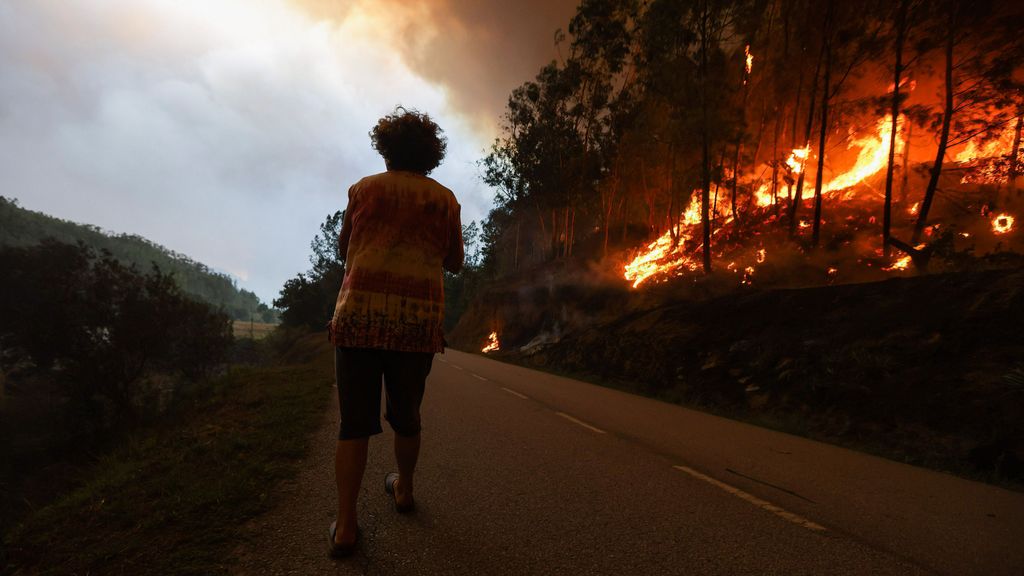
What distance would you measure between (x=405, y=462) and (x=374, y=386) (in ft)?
2.20

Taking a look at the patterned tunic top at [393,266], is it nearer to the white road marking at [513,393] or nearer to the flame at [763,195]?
the white road marking at [513,393]

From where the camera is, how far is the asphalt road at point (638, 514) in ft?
7.66

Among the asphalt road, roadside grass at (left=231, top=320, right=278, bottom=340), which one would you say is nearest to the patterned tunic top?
the asphalt road

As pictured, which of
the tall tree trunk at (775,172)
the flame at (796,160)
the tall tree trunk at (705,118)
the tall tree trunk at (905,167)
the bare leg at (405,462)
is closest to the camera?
the bare leg at (405,462)

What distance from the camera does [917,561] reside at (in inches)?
98.9

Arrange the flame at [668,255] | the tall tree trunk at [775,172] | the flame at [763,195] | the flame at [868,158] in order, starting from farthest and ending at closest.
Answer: the flame at [763,195] < the flame at [668,255] < the tall tree trunk at [775,172] < the flame at [868,158]

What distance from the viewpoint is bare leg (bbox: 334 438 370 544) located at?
90.0 inches

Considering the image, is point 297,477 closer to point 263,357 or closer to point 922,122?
point 922,122

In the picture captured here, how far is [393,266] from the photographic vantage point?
249cm

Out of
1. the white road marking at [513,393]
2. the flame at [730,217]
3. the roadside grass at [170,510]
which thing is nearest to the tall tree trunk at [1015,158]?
the flame at [730,217]

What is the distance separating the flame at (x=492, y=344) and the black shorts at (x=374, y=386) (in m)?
32.7

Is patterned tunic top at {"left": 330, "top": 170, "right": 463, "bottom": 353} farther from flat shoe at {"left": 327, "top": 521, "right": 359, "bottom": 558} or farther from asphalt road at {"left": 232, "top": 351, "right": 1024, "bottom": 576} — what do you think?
asphalt road at {"left": 232, "top": 351, "right": 1024, "bottom": 576}

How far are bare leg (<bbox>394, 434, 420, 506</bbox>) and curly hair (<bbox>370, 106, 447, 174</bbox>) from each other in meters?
1.69

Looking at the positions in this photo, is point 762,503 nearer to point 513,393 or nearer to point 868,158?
point 513,393
